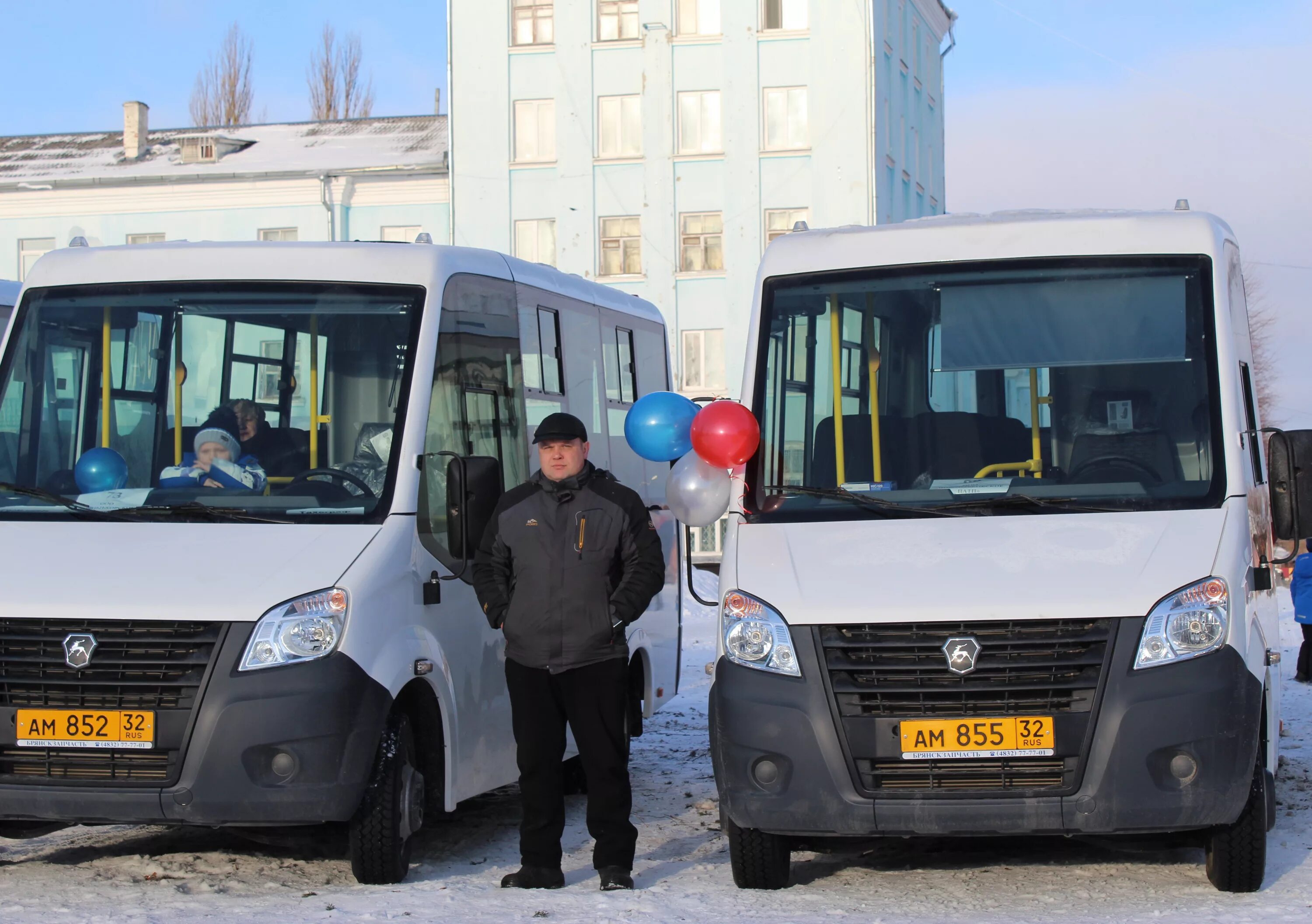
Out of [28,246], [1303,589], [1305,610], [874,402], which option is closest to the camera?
[874,402]

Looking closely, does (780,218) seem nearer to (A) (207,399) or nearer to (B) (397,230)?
(B) (397,230)

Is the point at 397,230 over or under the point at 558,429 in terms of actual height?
over

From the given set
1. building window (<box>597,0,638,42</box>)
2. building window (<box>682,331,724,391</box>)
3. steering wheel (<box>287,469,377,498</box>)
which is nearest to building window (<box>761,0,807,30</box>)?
building window (<box>597,0,638,42</box>)

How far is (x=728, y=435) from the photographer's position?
25.7ft

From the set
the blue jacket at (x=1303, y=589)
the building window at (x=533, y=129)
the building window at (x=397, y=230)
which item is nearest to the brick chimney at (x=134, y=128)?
the building window at (x=397, y=230)

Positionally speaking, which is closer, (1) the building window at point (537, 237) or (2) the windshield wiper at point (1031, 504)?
(2) the windshield wiper at point (1031, 504)

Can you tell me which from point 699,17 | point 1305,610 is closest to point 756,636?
point 1305,610

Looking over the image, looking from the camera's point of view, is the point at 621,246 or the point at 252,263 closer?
the point at 252,263

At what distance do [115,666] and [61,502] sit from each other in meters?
1.06

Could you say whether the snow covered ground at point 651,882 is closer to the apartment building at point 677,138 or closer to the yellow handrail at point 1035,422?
the yellow handrail at point 1035,422

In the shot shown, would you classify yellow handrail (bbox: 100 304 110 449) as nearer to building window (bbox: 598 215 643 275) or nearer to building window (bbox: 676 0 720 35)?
building window (bbox: 598 215 643 275)

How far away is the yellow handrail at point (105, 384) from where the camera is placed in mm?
8375

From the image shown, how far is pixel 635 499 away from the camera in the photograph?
25.8 feet

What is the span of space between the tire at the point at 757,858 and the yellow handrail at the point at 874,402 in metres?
1.50
